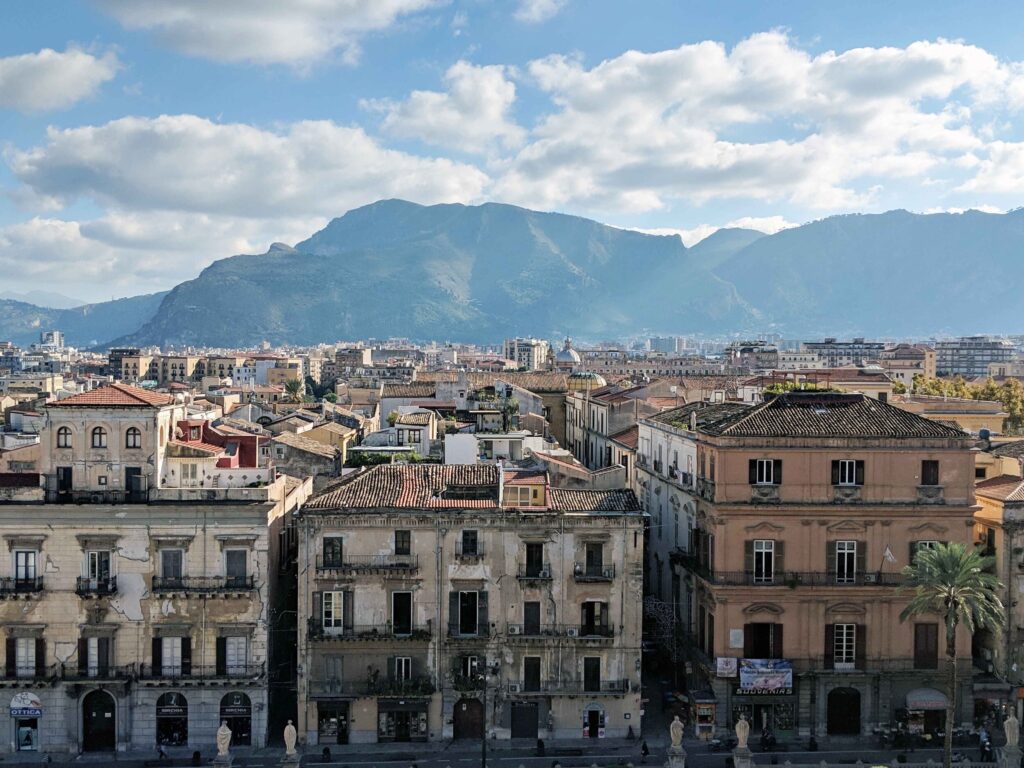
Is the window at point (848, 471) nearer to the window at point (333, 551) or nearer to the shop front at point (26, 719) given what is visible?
the window at point (333, 551)

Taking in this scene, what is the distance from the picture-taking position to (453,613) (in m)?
49.2

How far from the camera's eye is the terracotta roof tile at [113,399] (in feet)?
164

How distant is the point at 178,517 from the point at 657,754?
24.1 meters

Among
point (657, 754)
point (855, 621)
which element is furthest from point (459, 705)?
point (855, 621)

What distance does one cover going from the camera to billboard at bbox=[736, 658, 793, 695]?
49562mm

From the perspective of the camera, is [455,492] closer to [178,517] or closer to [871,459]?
[178,517]

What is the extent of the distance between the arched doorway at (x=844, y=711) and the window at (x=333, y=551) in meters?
23.9

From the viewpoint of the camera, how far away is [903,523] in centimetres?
5028

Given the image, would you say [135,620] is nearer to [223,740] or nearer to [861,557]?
[223,740]

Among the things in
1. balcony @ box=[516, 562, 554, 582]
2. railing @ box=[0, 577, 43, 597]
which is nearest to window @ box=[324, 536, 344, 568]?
balcony @ box=[516, 562, 554, 582]

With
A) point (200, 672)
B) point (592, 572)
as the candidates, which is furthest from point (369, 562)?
point (592, 572)

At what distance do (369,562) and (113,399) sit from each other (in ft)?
47.2

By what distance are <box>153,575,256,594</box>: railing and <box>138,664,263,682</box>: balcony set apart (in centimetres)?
358

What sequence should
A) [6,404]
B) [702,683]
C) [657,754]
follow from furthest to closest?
[6,404], [702,683], [657,754]
